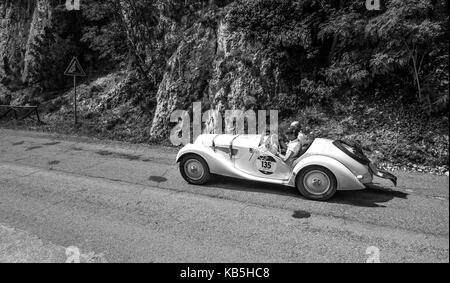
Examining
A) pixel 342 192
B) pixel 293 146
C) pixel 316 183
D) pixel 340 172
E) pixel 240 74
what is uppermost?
pixel 240 74

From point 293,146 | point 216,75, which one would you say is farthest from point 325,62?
point 293,146

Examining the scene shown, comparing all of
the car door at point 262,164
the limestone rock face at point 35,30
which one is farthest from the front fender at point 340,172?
the limestone rock face at point 35,30

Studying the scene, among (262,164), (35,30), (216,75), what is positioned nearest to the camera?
(262,164)

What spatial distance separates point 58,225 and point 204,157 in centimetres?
266

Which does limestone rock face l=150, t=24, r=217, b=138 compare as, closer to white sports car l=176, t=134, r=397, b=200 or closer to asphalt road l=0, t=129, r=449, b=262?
asphalt road l=0, t=129, r=449, b=262

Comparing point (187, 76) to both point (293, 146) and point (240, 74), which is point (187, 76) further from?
point (293, 146)

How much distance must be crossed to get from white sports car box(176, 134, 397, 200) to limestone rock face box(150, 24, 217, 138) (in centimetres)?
437

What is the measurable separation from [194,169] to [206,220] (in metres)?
1.69

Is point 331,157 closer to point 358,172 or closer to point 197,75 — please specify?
point 358,172

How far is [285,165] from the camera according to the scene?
585 cm

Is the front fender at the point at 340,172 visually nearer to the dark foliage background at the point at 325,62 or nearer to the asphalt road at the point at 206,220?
the asphalt road at the point at 206,220

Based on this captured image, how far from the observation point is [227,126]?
9.90 m
